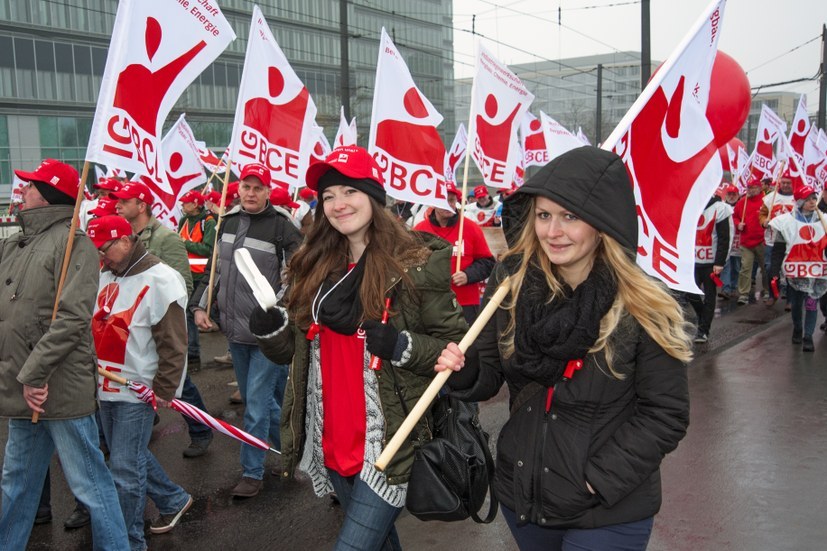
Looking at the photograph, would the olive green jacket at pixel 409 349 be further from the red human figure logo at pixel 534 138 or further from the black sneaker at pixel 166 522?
the red human figure logo at pixel 534 138

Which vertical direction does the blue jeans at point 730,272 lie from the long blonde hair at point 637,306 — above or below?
below

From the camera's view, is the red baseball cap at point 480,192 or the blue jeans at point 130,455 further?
the red baseball cap at point 480,192

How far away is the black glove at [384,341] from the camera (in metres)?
2.83

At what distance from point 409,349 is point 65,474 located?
2.05 metres

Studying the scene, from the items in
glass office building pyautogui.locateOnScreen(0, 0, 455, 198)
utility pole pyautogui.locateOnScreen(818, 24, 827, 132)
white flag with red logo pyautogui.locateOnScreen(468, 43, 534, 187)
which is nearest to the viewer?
white flag with red logo pyautogui.locateOnScreen(468, 43, 534, 187)

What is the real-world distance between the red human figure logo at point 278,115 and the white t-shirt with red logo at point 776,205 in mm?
7902

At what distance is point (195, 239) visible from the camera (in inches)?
420

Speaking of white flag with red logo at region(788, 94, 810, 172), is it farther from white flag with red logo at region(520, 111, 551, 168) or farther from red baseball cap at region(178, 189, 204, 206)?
red baseball cap at region(178, 189, 204, 206)

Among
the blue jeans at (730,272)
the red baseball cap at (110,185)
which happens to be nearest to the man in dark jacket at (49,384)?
the red baseball cap at (110,185)

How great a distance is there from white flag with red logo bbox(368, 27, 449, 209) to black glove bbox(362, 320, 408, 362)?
164 inches

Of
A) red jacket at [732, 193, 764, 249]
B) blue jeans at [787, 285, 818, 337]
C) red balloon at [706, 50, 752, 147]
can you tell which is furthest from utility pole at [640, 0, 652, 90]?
red balloon at [706, 50, 752, 147]

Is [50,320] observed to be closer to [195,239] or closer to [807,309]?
[195,239]

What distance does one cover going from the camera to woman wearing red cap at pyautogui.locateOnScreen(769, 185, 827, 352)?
9.39 m

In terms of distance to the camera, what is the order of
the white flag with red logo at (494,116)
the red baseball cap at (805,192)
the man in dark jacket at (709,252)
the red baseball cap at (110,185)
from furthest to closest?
the man in dark jacket at (709,252) → the red baseball cap at (805,192) → the white flag with red logo at (494,116) → the red baseball cap at (110,185)
